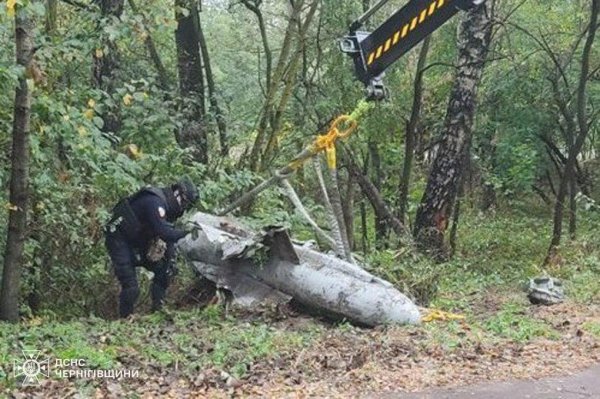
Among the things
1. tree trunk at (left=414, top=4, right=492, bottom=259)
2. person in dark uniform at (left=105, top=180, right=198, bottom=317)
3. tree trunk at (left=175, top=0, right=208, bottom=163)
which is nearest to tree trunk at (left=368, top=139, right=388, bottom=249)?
tree trunk at (left=414, top=4, right=492, bottom=259)

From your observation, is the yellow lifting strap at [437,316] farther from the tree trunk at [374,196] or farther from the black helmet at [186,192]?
the tree trunk at [374,196]

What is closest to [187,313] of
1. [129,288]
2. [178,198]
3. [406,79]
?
[129,288]

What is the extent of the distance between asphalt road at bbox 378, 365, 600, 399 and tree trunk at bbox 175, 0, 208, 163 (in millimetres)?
6939

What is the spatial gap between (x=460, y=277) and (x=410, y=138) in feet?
12.0

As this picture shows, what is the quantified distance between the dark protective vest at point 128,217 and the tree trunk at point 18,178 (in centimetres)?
117

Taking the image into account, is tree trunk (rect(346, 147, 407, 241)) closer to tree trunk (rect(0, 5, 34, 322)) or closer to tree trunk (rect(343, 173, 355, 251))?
tree trunk (rect(343, 173, 355, 251))

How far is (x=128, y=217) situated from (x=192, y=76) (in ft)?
18.3

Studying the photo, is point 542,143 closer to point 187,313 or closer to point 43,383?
point 187,313

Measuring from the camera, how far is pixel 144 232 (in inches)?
299

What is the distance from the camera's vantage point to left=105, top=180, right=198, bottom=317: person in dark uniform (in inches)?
287

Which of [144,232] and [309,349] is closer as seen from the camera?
[309,349]

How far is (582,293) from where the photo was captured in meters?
8.73

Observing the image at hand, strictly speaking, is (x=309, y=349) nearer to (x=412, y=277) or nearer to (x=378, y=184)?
(x=412, y=277)

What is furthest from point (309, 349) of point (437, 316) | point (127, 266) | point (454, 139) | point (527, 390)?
point (454, 139)
